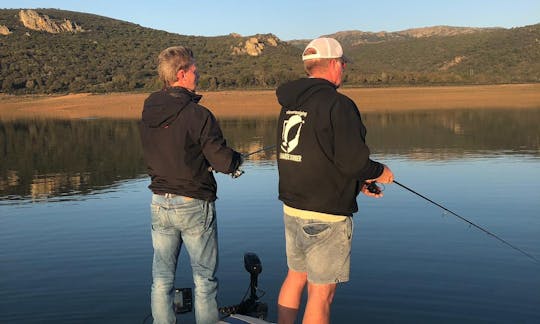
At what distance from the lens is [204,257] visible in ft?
13.3

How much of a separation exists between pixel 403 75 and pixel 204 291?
55211 millimetres

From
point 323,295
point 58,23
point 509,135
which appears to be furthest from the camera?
point 58,23

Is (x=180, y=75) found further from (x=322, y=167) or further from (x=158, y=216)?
(x=322, y=167)

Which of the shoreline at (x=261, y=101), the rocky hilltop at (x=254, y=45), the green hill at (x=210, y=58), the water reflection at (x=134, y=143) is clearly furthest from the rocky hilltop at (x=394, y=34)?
the water reflection at (x=134, y=143)

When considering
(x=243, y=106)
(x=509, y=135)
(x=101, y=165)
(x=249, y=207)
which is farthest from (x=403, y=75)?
(x=249, y=207)

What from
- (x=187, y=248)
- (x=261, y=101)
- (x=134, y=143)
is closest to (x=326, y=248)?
(x=187, y=248)

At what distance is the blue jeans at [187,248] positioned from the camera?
3.99m

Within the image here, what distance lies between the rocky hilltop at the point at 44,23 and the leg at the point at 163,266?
312ft

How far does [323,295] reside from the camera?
3.67 metres

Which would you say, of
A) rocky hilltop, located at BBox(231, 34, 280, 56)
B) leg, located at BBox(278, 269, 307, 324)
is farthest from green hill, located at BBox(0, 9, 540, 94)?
leg, located at BBox(278, 269, 307, 324)

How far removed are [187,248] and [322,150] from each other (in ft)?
3.85

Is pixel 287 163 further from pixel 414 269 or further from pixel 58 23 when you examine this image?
pixel 58 23

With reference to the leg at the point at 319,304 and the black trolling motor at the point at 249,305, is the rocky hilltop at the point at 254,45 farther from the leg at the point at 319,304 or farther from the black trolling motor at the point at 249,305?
the leg at the point at 319,304

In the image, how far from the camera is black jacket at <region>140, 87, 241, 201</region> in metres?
3.92
